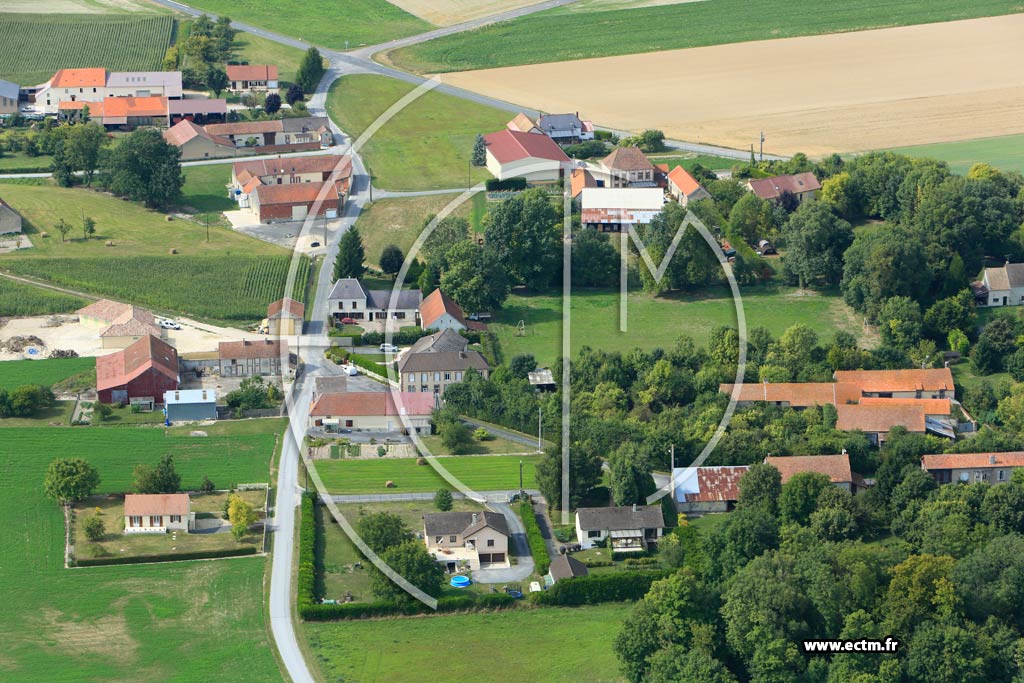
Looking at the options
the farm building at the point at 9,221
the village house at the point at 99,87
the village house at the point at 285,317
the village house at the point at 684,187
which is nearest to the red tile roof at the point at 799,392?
the village house at the point at 285,317

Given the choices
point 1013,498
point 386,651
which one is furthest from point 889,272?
point 386,651

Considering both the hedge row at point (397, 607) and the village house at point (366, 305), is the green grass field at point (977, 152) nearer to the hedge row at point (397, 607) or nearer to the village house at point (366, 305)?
the village house at point (366, 305)

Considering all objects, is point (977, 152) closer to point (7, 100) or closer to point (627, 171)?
point (627, 171)

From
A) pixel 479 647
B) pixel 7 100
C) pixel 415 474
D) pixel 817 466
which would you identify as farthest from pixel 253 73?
pixel 479 647

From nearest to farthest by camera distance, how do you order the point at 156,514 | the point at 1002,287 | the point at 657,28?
the point at 156,514, the point at 1002,287, the point at 657,28

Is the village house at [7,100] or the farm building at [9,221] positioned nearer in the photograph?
the farm building at [9,221]

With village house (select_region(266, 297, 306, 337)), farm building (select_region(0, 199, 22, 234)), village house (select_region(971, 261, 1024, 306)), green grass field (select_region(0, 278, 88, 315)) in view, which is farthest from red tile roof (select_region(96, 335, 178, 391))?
village house (select_region(971, 261, 1024, 306))

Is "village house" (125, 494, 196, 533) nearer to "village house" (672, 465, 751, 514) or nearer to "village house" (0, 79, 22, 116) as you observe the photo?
"village house" (672, 465, 751, 514)
